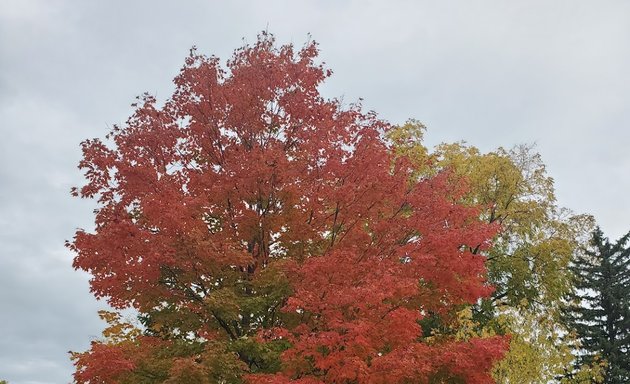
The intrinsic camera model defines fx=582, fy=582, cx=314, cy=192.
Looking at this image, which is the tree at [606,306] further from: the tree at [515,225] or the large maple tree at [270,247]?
the large maple tree at [270,247]

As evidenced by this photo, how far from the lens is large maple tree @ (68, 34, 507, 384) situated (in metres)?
12.9

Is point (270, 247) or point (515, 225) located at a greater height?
point (515, 225)

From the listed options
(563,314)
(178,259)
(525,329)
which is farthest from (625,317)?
(178,259)

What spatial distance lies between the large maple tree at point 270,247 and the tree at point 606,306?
2751cm

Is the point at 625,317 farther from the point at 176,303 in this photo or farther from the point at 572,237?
the point at 176,303

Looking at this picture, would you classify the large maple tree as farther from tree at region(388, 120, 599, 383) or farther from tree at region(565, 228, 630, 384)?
tree at region(565, 228, 630, 384)

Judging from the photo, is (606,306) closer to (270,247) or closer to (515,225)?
(515,225)

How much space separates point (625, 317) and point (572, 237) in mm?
15055

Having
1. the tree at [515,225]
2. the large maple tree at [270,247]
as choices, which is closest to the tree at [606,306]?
the tree at [515,225]

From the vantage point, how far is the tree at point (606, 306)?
39.8 m

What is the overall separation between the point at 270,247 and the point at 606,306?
35.9 metres

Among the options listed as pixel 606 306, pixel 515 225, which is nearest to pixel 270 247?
pixel 515 225

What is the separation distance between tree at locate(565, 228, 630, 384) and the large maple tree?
27.5 m

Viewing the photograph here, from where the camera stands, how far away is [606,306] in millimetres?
43094
